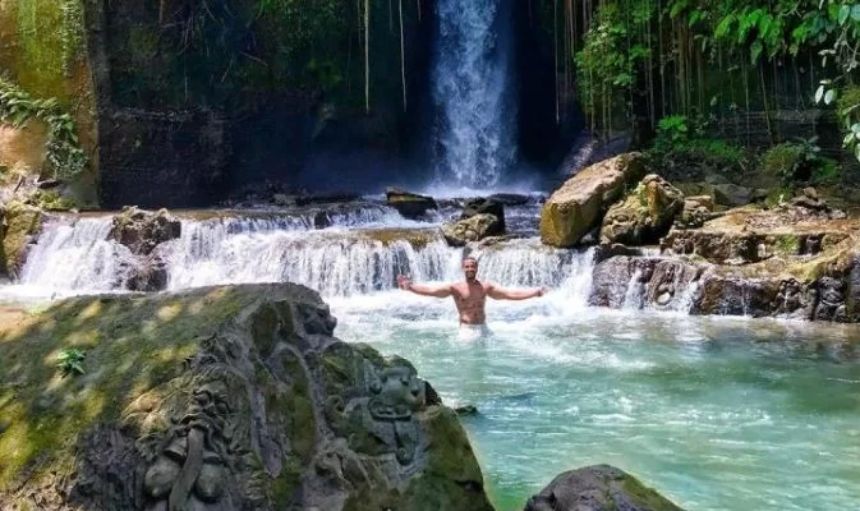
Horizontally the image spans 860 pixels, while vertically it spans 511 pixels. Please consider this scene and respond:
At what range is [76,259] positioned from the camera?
12570mm

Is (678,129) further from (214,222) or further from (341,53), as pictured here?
(214,222)

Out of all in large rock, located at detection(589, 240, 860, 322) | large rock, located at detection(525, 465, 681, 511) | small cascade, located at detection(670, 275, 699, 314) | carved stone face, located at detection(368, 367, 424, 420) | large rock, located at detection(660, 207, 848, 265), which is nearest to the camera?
large rock, located at detection(525, 465, 681, 511)

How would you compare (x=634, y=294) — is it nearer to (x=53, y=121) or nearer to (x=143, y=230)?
(x=143, y=230)

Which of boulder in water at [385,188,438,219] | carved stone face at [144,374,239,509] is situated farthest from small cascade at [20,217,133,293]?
carved stone face at [144,374,239,509]

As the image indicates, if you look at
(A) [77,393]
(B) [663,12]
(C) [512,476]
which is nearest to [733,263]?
(C) [512,476]

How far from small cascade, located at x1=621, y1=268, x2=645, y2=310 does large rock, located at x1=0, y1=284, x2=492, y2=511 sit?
23.3 ft

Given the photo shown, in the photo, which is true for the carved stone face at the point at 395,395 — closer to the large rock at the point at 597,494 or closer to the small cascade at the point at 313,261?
the large rock at the point at 597,494

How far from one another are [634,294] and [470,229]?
2.80 metres

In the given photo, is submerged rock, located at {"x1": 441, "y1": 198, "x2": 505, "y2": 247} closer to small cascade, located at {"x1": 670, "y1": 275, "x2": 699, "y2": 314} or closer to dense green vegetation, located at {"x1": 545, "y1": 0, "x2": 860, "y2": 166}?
small cascade, located at {"x1": 670, "y1": 275, "x2": 699, "y2": 314}

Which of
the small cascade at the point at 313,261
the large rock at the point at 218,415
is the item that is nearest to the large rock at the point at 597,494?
the large rock at the point at 218,415

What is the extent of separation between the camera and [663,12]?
1688cm

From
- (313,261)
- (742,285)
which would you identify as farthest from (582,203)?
(313,261)

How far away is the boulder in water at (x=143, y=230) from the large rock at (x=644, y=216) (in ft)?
19.7

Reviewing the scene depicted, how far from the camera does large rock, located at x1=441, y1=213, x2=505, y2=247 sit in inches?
485
